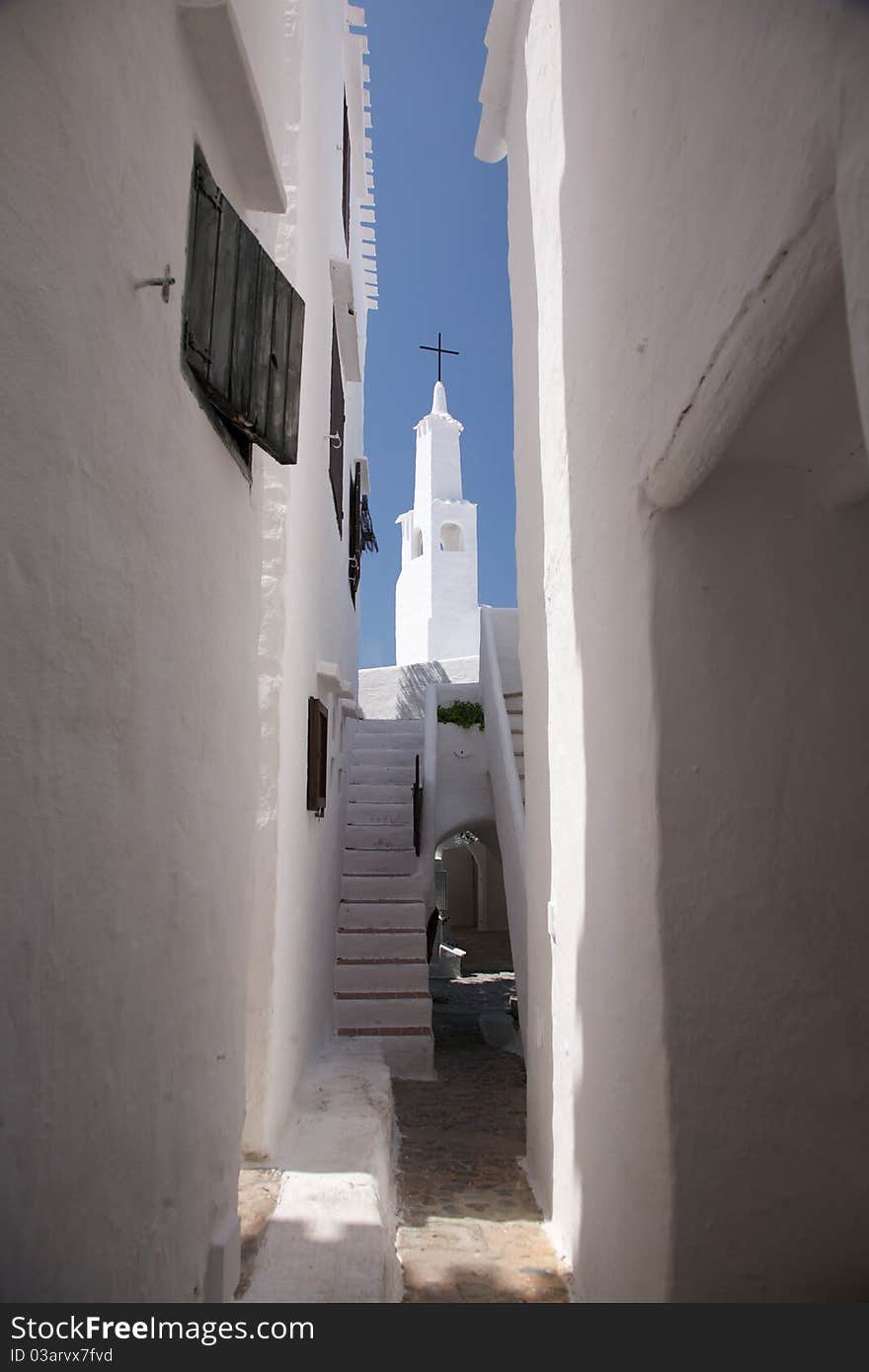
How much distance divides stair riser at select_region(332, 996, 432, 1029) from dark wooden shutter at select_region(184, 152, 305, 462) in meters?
5.49

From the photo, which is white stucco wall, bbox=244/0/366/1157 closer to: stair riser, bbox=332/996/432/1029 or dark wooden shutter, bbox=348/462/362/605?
stair riser, bbox=332/996/432/1029

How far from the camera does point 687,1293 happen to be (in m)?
2.51

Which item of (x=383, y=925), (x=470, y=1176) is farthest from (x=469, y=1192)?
(x=383, y=925)

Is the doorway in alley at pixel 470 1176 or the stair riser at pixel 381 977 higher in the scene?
the stair riser at pixel 381 977

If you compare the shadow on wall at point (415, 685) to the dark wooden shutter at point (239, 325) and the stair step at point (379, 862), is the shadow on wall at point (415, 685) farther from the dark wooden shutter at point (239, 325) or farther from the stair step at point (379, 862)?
the dark wooden shutter at point (239, 325)

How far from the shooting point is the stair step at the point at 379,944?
26.8 feet

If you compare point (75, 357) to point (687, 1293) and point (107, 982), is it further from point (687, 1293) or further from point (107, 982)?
point (687, 1293)

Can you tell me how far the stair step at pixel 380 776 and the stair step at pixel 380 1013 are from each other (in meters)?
3.25

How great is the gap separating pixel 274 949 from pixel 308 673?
205 cm

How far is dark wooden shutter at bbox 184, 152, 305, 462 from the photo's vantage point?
8.67ft

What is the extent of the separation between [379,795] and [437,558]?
45.8ft

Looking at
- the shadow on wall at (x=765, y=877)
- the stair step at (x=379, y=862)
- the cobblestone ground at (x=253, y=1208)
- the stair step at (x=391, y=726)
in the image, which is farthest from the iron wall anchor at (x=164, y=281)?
the stair step at (x=391, y=726)

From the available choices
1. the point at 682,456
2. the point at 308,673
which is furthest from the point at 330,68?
the point at 682,456

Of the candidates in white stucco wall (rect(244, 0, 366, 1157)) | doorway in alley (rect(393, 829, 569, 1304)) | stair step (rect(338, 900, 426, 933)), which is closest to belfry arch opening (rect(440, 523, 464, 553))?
doorway in alley (rect(393, 829, 569, 1304))
